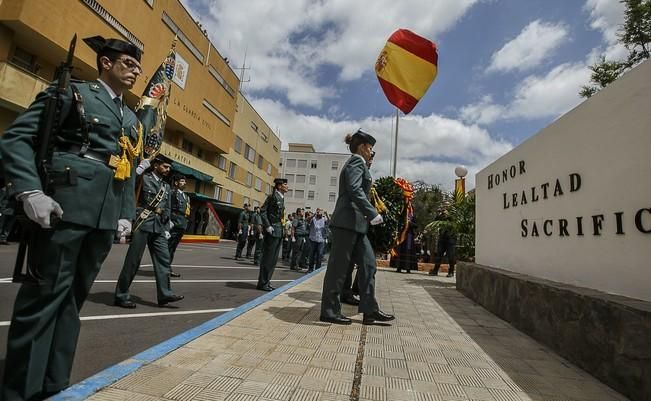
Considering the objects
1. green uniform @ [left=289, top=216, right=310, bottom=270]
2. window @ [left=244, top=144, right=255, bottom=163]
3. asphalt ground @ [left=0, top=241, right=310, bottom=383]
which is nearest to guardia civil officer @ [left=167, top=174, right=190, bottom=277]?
asphalt ground @ [left=0, top=241, right=310, bottom=383]

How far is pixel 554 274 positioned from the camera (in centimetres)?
370

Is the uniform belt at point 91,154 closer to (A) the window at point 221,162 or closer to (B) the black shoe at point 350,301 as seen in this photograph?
(B) the black shoe at point 350,301

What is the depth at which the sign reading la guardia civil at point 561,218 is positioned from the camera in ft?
9.06

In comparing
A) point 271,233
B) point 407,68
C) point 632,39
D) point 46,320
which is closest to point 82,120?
point 46,320

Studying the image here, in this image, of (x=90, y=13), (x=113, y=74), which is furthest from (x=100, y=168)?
(x=90, y=13)

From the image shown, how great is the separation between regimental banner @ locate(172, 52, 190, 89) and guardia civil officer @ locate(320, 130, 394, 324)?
23.0 m

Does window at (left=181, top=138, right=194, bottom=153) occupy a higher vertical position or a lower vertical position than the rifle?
higher

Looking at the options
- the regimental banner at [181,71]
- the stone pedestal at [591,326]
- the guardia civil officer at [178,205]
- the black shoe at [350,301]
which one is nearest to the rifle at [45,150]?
the stone pedestal at [591,326]

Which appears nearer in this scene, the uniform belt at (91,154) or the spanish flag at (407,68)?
the uniform belt at (91,154)

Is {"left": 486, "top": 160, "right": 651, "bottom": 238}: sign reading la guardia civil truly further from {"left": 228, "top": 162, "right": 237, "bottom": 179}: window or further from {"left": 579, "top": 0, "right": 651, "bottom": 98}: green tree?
{"left": 228, "top": 162, "right": 237, "bottom": 179}: window

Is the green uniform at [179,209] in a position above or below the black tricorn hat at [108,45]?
below

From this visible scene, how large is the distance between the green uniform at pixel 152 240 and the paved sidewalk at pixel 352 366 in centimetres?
122

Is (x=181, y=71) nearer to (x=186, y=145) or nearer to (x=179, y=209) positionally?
(x=186, y=145)

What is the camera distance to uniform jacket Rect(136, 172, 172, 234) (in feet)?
13.8
